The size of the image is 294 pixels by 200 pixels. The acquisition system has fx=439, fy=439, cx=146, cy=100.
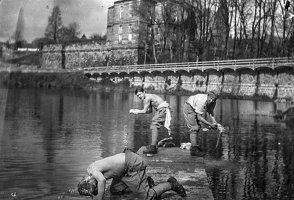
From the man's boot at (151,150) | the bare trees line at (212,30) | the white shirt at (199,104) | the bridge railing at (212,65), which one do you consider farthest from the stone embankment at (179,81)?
the white shirt at (199,104)

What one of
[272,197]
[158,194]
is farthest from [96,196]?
[272,197]

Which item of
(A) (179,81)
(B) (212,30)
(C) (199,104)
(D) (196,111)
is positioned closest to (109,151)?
(D) (196,111)

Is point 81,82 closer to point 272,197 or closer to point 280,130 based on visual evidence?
point 280,130

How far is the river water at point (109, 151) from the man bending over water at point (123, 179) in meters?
1.10

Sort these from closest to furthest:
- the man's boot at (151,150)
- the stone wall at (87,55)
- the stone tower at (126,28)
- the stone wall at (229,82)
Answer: the man's boot at (151,150), the stone wall at (229,82), the stone tower at (126,28), the stone wall at (87,55)

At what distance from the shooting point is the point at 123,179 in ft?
26.9

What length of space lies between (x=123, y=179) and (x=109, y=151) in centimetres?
789

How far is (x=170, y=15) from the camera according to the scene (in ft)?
249

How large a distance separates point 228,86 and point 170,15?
73.4ft

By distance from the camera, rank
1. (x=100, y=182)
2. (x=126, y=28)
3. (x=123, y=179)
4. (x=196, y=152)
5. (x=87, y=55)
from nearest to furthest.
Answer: (x=100, y=182) < (x=123, y=179) < (x=196, y=152) < (x=126, y=28) < (x=87, y=55)

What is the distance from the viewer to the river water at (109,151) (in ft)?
34.8

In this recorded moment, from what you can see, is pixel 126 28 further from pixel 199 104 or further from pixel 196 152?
pixel 196 152

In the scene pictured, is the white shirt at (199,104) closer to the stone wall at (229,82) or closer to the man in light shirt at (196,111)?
the man in light shirt at (196,111)

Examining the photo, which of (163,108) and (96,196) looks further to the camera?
(163,108)
